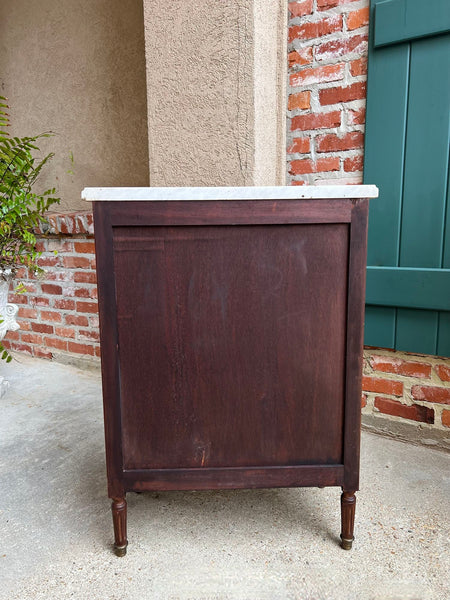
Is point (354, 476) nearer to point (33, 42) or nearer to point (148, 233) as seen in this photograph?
point (148, 233)

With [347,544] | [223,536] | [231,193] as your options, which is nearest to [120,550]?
[223,536]

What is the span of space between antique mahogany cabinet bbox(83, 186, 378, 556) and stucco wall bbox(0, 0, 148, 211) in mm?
1278

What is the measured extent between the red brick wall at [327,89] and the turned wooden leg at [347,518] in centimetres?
113

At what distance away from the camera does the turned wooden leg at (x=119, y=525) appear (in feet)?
3.65

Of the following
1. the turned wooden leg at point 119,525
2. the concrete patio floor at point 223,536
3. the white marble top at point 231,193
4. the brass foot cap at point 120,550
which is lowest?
the concrete patio floor at point 223,536

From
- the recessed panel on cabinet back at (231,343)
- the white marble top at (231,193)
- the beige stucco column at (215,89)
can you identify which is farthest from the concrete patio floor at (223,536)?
the beige stucco column at (215,89)

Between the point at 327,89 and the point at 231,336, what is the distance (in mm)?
1129

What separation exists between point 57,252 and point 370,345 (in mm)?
1822

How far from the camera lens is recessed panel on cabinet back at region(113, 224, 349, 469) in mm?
1019

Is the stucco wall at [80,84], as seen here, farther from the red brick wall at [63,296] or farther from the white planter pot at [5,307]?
the white planter pot at [5,307]

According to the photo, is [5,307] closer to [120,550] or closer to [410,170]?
[120,550]

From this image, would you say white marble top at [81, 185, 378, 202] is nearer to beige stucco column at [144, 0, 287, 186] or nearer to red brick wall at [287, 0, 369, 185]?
beige stucco column at [144, 0, 287, 186]

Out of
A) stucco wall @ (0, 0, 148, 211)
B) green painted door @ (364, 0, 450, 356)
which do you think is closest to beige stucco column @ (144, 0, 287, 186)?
green painted door @ (364, 0, 450, 356)

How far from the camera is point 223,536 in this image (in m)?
1.19
